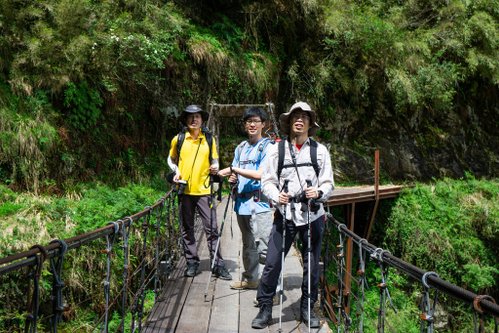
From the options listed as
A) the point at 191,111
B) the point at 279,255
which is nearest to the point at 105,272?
the point at 191,111

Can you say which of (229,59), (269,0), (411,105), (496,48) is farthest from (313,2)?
(496,48)

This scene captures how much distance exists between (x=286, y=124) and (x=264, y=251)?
126cm

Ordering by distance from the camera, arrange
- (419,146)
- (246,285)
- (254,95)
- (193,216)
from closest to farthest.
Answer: (246,285), (193,216), (254,95), (419,146)

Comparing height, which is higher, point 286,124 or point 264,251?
point 286,124

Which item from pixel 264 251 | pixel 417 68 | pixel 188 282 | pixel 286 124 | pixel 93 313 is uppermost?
pixel 417 68

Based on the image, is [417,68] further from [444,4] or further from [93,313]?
[93,313]

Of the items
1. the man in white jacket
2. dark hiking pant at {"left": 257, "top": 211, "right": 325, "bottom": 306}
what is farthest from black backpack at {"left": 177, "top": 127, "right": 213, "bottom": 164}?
dark hiking pant at {"left": 257, "top": 211, "right": 325, "bottom": 306}

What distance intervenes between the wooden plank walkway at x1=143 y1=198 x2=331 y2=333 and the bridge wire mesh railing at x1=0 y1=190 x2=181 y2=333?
0.50 ft

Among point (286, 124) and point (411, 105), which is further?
point (411, 105)

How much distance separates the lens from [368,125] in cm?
1534

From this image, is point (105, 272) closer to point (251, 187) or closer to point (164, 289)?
point (164, 289)

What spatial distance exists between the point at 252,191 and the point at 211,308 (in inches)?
45.6

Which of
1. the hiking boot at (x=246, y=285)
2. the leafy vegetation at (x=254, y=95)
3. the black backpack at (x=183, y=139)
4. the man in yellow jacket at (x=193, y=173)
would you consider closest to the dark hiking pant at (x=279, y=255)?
the hiking boot at (x=246, y=285)

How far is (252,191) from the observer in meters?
4.33
